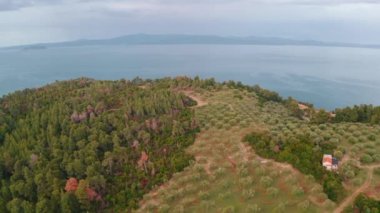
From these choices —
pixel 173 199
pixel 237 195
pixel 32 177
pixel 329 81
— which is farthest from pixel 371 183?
pixel 329 81

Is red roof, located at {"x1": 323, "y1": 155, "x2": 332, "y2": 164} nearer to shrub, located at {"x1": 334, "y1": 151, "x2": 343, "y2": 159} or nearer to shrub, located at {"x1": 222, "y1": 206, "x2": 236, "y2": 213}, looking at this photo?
shrub, located at {"x1": 334, "y1": 151, "x2": 343, "y2": 159}

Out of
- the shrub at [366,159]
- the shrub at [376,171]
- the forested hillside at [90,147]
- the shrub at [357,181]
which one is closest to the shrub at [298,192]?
the shrub at [357,181]

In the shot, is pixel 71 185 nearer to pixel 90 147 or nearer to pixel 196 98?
pixel 90 147

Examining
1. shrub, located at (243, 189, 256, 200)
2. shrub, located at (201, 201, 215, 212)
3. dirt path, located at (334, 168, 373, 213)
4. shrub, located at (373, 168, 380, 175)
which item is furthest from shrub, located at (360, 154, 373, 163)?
shrub, located at (201, 201, 215, 212)

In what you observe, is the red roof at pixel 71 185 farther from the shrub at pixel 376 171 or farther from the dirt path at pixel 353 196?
the shrub at pixel 376 171

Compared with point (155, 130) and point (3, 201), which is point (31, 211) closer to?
point (3, 201)

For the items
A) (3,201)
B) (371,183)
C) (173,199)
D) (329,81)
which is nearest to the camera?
(371,183)
